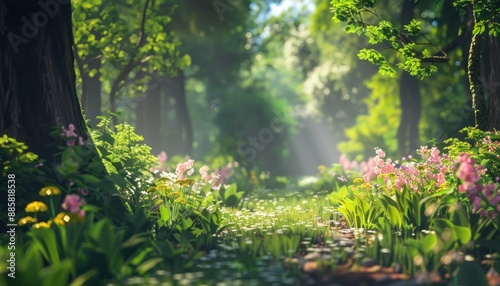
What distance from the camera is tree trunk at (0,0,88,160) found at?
7730 mm

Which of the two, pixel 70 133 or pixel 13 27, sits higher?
pixel 13 27

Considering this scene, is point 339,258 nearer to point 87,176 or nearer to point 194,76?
point 87,176

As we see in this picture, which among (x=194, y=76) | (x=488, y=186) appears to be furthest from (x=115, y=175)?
(x=194, y=76)

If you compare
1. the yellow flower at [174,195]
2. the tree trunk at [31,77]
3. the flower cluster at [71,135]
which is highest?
the tree trunk at [31,77]

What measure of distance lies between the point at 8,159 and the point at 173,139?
34.2 m

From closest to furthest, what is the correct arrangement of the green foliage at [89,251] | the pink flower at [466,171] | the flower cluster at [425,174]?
the green foliage at [89,251] < the pink flower at [466,171] < the flower cluster at [425,174]

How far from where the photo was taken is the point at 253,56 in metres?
31.9

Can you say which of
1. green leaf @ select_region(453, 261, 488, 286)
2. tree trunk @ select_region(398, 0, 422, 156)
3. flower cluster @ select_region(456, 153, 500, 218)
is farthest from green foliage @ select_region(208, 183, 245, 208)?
tree trunk @ select_region(398, 0, 422, 156)

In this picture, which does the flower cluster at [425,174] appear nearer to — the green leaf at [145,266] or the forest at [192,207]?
the forest at [192,207]

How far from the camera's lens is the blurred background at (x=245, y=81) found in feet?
54.4

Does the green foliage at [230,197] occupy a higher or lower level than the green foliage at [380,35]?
lower

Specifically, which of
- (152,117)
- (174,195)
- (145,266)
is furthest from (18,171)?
(152,117)

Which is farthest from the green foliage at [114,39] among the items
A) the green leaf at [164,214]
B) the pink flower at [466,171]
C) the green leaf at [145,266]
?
the pink flower at [466,171]

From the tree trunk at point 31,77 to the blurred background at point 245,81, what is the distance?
1404mm
